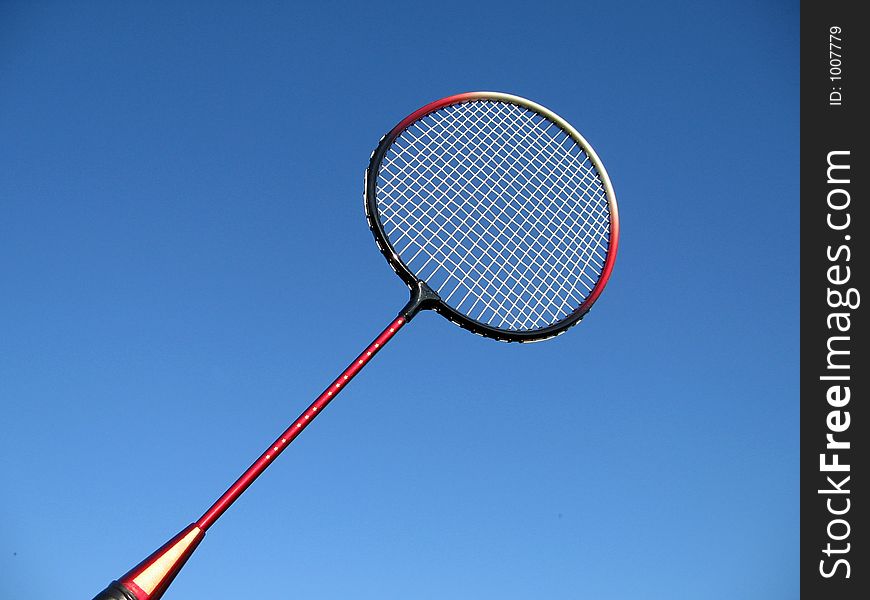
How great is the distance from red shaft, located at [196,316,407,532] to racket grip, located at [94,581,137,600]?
0.39 m

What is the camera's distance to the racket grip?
218 cm

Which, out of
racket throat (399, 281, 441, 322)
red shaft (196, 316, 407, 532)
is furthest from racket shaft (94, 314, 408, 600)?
racket throat (399, 281, 441, 322)

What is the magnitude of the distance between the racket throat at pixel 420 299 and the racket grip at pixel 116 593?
1982mm

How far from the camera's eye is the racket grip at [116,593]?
7.16 ft

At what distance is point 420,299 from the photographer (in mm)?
3691

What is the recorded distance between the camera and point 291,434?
116 inches

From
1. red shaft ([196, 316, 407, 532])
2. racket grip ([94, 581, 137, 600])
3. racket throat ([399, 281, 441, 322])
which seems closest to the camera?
racket grip ([94, 581, 137, 600])

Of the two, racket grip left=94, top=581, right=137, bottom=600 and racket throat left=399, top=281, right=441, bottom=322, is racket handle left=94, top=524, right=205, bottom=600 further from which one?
racket throat left=399, top=281, right=441, bottom=322

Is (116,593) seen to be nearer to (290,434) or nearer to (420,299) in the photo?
(290,434)

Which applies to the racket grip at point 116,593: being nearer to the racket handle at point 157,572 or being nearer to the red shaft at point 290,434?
the racket handle at point 157,572

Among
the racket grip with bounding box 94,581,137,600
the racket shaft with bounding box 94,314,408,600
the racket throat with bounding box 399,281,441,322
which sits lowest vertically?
the racket grip with bounding box 94,581,137,600

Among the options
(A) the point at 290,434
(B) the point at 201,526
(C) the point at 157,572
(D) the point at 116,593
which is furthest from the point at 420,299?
(D) the point at 116,593
